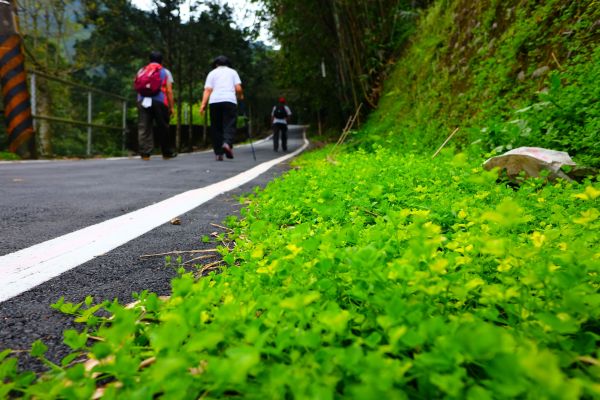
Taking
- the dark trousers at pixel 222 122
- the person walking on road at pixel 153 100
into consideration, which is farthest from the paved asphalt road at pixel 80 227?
the person walking on road at pixel 153 100

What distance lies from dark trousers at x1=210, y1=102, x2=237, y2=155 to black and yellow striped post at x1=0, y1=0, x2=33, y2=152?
4.27 meters

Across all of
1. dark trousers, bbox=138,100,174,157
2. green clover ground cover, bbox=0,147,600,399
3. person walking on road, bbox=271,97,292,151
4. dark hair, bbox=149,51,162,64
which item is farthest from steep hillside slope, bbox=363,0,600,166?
person walking on road, bbox=271,97,292,151

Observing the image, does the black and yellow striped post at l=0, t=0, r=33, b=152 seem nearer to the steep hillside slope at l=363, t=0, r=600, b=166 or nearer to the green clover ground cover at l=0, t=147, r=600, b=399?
the steep hillside slope at l=363, t=0, r=600, b=166

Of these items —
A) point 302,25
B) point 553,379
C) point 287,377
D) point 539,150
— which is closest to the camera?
point 553,379

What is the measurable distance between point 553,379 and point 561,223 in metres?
1.53

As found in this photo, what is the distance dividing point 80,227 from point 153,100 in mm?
6905

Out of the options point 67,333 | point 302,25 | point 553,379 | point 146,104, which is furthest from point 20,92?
point 553,379

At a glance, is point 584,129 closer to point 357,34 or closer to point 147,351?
point 147,351

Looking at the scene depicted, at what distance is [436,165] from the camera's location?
407 cm

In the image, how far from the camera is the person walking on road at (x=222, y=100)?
855cm

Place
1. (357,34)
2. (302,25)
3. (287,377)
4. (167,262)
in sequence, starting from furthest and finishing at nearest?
1. (302,25)
2. (357,34)
3. (167,262)
4. (287,377)

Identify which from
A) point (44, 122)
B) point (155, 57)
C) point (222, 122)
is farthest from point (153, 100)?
point (44, 122)

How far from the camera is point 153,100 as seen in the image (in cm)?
881

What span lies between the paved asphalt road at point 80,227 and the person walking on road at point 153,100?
13.0 ft
